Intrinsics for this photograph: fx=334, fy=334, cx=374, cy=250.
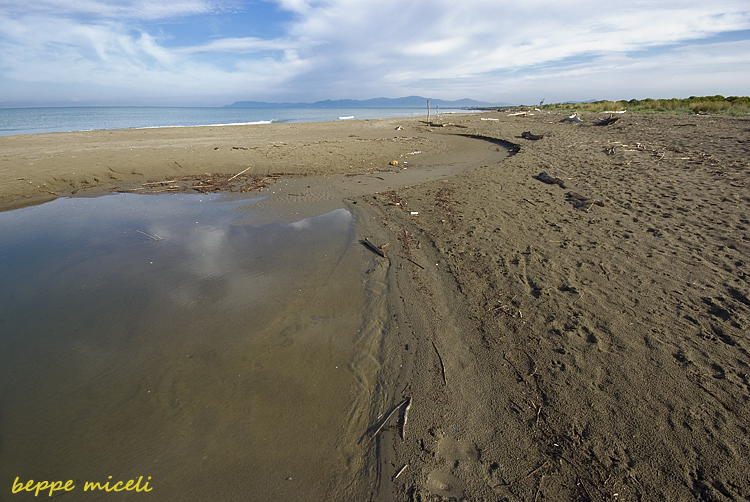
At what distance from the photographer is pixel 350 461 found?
8.42 ft

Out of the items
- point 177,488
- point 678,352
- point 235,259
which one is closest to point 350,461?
point 177,488

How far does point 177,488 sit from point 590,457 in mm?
3009

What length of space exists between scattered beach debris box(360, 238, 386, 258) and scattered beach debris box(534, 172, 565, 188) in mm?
5901

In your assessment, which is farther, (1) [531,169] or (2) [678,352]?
(1) [531,169]

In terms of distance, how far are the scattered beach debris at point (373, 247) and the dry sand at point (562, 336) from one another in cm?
18

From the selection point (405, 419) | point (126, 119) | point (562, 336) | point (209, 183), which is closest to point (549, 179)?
point (562, 336)

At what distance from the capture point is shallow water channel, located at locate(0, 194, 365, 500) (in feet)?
8.43

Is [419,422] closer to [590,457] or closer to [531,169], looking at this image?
[590,457]

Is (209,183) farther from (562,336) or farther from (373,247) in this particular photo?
(562,336)

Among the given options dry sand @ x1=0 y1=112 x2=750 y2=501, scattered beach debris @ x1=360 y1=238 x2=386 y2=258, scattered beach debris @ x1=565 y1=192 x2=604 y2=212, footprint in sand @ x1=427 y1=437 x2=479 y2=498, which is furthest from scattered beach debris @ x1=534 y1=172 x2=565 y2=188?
footprint in sand @ x1=427 y1=437 x2=479 y2=498

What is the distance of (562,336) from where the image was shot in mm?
3602

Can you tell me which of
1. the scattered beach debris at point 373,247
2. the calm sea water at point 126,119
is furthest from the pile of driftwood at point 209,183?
the calm sea water at point 126,119

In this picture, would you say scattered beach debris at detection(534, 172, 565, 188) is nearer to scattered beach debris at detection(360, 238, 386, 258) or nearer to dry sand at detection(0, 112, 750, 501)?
dry sand at detection(0, 112, 750, 501)

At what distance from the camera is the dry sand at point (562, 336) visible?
7.90 ft
